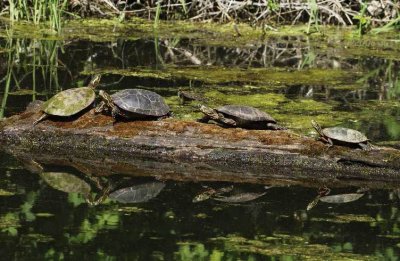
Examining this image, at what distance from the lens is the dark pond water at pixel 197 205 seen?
4129 millimetres

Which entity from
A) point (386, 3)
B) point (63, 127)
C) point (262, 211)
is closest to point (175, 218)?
point (262, 211)

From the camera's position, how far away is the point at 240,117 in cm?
581

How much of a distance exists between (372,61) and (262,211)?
6.77m

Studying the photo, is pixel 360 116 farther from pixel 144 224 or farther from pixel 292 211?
pixel 144 224

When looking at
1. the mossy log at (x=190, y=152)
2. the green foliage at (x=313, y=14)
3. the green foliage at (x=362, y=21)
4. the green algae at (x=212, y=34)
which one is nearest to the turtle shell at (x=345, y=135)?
the mossy log at (x=190, y=152)

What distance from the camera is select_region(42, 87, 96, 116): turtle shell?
5.81 m

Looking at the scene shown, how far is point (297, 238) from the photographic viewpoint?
14.4 ft

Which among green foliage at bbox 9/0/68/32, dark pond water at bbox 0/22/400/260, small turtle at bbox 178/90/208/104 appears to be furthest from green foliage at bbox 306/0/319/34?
small turtle at bbox 178/90/208/104

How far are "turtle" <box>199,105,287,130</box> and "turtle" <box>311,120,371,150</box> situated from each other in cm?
48

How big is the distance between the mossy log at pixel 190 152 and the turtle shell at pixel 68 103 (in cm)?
11

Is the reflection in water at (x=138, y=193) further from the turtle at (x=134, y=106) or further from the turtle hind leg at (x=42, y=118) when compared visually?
the turtle hind leg at (x=42, y=118)

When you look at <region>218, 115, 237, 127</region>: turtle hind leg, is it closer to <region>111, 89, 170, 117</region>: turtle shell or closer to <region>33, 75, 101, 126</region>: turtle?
<region>111, 89, 170, 117</region>: turtle shell

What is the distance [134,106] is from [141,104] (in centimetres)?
5

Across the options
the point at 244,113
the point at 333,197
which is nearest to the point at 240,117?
the point at 244,113
